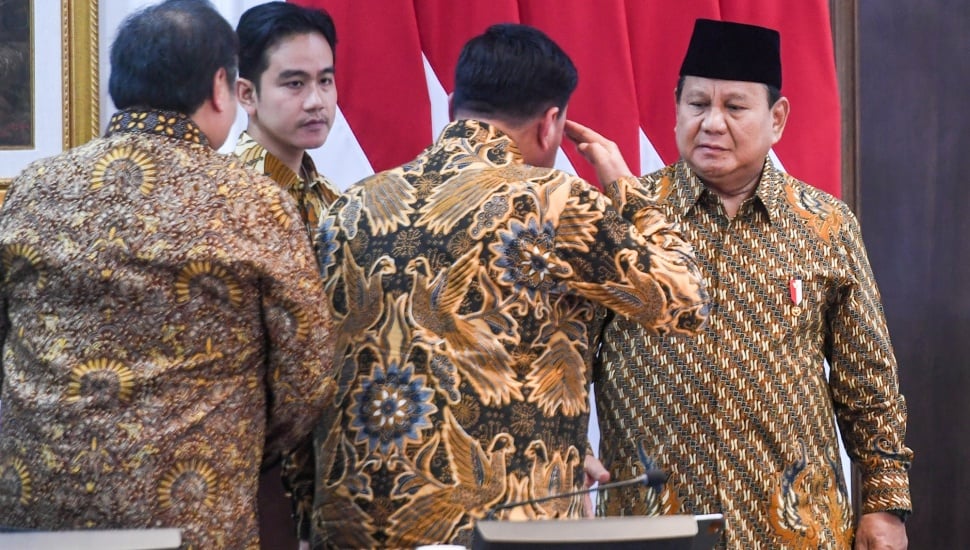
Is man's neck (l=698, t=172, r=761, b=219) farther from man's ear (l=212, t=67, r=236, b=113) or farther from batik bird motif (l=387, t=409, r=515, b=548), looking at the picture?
man's ear (l=212, t=67, r=236, b=113)

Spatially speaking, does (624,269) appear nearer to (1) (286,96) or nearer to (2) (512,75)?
(2) (512,75)

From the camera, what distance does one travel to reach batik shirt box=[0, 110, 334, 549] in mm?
2035

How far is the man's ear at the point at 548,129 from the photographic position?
2361 mm

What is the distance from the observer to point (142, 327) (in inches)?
80.8

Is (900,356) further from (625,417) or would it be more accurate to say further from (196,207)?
(196,207)

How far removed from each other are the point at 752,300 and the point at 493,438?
0.93 m

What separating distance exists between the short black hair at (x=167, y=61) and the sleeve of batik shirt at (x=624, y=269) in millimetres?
625

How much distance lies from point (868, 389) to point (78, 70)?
1987 mm

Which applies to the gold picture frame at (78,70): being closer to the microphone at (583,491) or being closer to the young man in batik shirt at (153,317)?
the young man in batik shirt at (153,317)

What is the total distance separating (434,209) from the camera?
88.3 inches

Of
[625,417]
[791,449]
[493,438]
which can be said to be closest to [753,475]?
[791,449]

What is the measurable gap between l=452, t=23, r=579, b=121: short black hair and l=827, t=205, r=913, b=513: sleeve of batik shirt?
39.0 inches

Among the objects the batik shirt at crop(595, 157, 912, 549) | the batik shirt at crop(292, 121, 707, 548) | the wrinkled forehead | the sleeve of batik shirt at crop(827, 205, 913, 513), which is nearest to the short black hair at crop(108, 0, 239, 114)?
the batik shirt at crop(292, 121, 707, 548)

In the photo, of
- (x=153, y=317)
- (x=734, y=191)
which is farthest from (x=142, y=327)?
(x=734, y=191)
